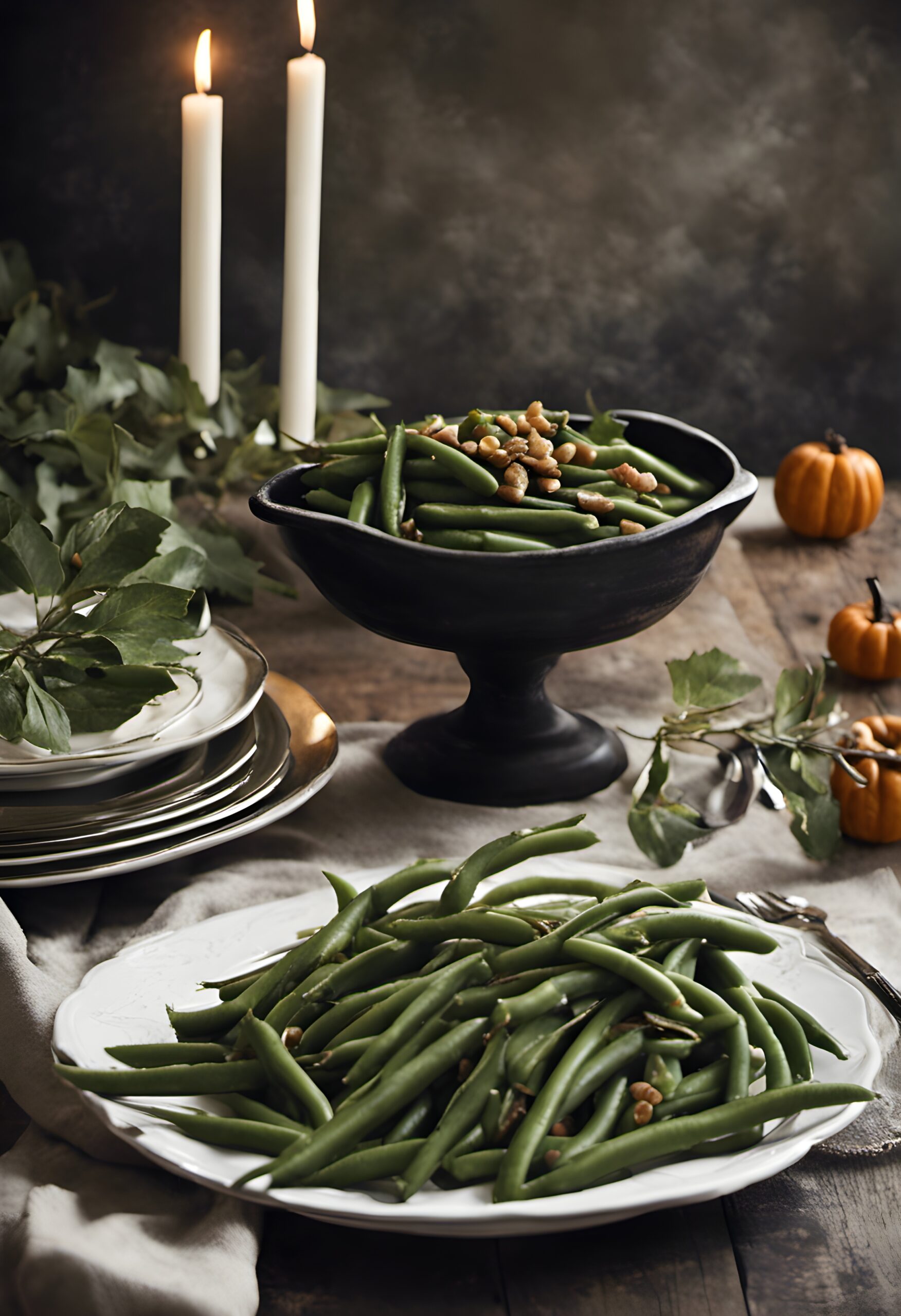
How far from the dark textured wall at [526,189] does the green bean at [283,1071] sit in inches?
76.7

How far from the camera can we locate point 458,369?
260cm

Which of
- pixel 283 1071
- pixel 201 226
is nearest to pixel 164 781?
pixel 283 1071

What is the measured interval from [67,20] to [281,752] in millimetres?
1603

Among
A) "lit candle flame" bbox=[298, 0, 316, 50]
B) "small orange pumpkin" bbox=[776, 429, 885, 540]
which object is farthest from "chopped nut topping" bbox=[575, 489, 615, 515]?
"small orange pumpkin" bbox=[776, 429, 885, 540]

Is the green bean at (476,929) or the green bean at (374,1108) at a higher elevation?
the green bean at (476,929)

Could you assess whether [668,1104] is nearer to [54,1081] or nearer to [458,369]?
[54,1081]

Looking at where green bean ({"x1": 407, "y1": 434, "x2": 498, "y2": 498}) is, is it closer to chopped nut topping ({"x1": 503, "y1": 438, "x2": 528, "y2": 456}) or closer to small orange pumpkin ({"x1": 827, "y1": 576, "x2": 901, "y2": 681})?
chopped nut topping ({"x1": 503, "y1": 438, "x2": 528, "y2": 456})

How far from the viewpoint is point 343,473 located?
1.21m

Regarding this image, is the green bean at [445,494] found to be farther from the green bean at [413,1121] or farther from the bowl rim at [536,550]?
the green bean at [413,1121]

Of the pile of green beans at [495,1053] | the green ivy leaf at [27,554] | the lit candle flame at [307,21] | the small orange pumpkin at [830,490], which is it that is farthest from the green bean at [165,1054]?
the small orange pumpkin at [830,490]

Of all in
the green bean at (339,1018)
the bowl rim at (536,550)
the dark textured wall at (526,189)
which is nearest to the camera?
the green bean at (339,1018)

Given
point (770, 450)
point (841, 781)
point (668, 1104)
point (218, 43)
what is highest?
point (218, 43)

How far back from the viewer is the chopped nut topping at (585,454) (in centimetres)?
120

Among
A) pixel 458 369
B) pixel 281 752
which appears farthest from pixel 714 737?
pixel 458 369
